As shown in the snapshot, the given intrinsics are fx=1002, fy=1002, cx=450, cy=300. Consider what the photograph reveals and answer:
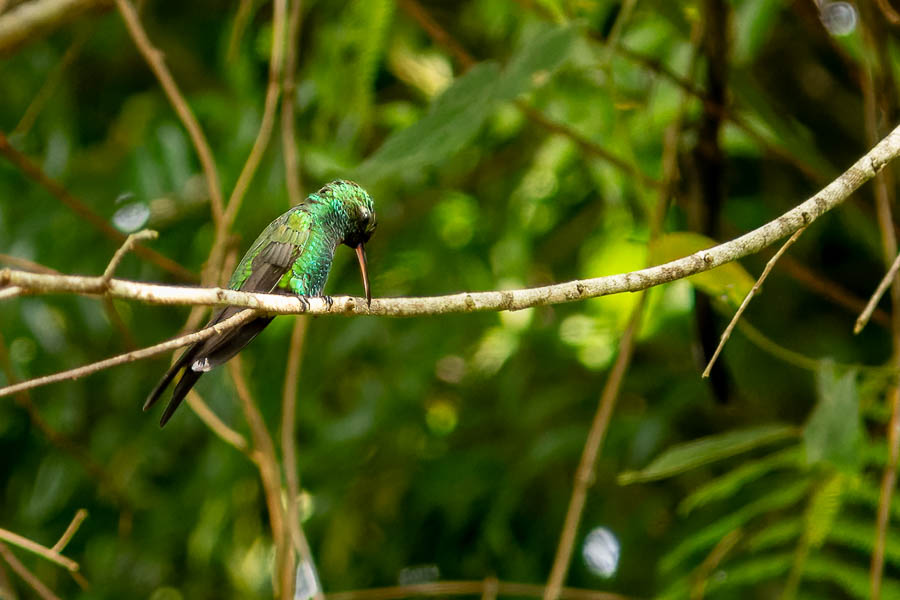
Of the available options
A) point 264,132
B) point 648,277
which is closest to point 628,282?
point 648,277

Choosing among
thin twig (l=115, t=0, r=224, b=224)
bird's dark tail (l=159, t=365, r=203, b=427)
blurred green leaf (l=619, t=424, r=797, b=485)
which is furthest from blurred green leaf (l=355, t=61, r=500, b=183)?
bird's dark tail (l=159, t=365, r=203, b=427)

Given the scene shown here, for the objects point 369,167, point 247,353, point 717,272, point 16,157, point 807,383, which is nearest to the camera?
point 717,272

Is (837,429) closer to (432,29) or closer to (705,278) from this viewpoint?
(705,278)

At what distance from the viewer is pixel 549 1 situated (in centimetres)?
346

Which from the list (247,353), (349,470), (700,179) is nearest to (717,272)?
(700,179)

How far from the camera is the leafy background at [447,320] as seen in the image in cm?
429

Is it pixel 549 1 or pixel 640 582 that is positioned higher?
pixel 549 1

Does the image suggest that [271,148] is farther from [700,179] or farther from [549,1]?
[700,179]

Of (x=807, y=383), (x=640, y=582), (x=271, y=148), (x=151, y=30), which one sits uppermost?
(x=151, y=30)

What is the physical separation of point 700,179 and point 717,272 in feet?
4.67

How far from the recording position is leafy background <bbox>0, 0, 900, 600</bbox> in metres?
4.29

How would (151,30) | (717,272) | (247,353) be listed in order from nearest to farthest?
(717,272) < (247,353) < (151,30)

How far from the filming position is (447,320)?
4984 millimetres

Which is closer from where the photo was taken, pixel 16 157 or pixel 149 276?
pixel 16 157
